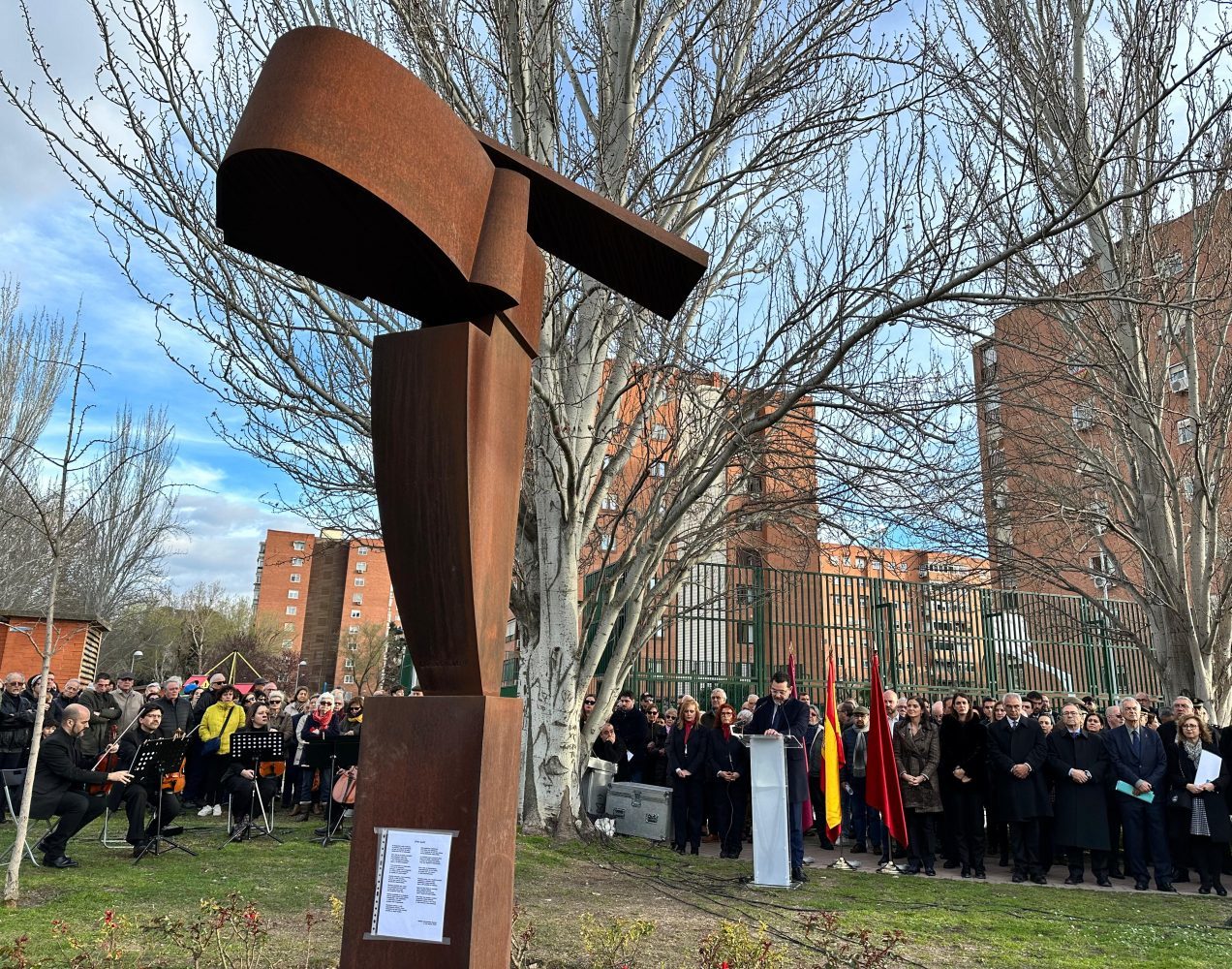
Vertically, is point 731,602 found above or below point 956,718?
above

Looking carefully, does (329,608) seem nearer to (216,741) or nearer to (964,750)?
(216,741)

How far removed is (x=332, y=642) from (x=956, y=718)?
80234 mm

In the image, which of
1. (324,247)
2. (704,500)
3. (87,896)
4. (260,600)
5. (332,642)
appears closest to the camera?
(324,247)

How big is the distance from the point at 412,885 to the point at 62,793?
7621 millimetres

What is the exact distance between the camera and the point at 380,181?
2584 mm

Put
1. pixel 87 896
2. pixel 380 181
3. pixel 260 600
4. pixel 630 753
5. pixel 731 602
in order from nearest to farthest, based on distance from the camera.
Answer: pixel 380 181
pixel 87 896
pixel 630 753
pixel 731 602
pixel 260 600

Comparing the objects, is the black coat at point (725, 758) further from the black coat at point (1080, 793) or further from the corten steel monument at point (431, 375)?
the corten steel monument at point (431, 375)

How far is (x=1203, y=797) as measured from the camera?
9.01 metres

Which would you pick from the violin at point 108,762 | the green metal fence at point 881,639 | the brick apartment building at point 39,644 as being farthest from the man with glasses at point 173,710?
the green metal fence at point 881,639

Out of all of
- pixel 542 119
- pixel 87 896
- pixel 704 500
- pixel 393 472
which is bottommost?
pixel 87 896

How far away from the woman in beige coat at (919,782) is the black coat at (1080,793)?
1.29m

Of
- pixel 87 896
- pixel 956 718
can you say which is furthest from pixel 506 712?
pixel 956 718

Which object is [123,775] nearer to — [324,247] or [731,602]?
[324,247]

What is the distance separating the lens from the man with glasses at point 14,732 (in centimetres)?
1134
